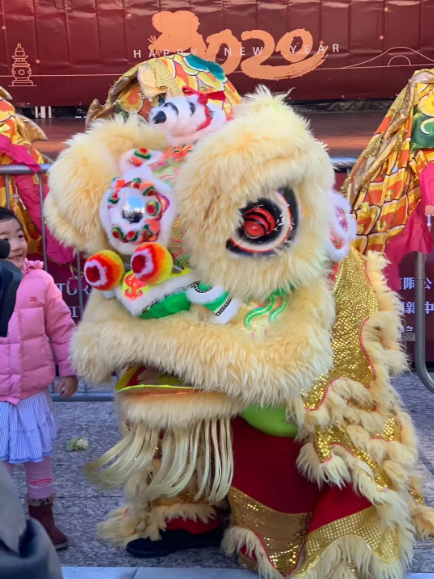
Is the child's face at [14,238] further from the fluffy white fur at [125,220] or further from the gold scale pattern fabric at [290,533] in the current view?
the gold scale pattern fabric at [290,533]

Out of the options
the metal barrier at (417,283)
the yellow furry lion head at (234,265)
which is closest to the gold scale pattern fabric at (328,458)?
the yellow furry lion head at (234,265)

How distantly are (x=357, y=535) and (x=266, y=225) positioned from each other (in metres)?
0.97

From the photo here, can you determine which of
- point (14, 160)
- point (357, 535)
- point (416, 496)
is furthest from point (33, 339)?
point (14, 160)

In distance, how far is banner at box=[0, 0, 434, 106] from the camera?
10.3m

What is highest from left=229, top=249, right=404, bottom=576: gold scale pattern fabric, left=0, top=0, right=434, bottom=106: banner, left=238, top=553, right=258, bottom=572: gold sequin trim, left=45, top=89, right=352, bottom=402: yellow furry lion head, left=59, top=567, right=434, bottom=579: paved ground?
left=0, top=0, right=434, bottom=106: banner

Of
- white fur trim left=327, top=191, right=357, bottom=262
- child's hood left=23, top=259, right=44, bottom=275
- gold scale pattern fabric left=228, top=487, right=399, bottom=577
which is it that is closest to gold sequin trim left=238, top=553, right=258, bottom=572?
gold scale pattern fabric left=228, top=487, right=399, bottom=577

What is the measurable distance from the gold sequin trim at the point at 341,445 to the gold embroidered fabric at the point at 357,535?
3.7 inches

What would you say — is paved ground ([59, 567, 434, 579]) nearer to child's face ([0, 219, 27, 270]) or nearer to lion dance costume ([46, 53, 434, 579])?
lion dance costume ([46, 53, 434, 579])

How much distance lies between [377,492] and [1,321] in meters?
1.38

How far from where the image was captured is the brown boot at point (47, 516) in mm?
2834

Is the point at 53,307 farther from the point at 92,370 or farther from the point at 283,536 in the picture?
the point at 283,536

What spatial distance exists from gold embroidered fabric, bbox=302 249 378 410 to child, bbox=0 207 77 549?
1076 millimetres

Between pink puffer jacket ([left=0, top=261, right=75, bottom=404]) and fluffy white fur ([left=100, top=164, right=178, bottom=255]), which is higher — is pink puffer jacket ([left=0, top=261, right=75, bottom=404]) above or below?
below

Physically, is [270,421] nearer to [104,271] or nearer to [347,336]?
[347,336]
